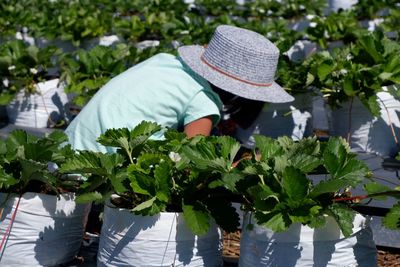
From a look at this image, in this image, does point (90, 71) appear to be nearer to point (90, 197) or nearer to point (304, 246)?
point (90, 197)

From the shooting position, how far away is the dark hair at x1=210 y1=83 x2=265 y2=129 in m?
2.86

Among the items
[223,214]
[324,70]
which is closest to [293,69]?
[324,70]

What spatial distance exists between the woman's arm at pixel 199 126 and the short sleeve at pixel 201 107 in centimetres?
1

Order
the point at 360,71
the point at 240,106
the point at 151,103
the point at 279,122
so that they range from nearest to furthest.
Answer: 1. the point at 151,103
2. the point at 240,106
3. the point at 360,71
4. the point at 279,122

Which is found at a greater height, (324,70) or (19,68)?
(324,70)

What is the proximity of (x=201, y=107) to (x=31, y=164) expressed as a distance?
30.0 inches

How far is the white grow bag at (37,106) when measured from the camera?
4312 mm

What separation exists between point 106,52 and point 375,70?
4.72 ft

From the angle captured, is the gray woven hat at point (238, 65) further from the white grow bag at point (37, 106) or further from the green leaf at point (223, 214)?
the white grow bag at point (37, 106)

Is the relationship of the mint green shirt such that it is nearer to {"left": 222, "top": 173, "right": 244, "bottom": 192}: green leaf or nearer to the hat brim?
the hat brim

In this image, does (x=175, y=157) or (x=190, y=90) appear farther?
(x=190, y=90)

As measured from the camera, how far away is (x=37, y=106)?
4.33m

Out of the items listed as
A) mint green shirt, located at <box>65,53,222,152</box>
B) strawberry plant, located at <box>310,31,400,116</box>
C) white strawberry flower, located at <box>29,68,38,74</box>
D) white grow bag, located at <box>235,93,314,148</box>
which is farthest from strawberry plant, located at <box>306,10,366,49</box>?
mint green shirt, located at <box>65,53,222,152</box>

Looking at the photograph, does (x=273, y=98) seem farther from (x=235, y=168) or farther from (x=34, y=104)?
(x=34, y=104)
